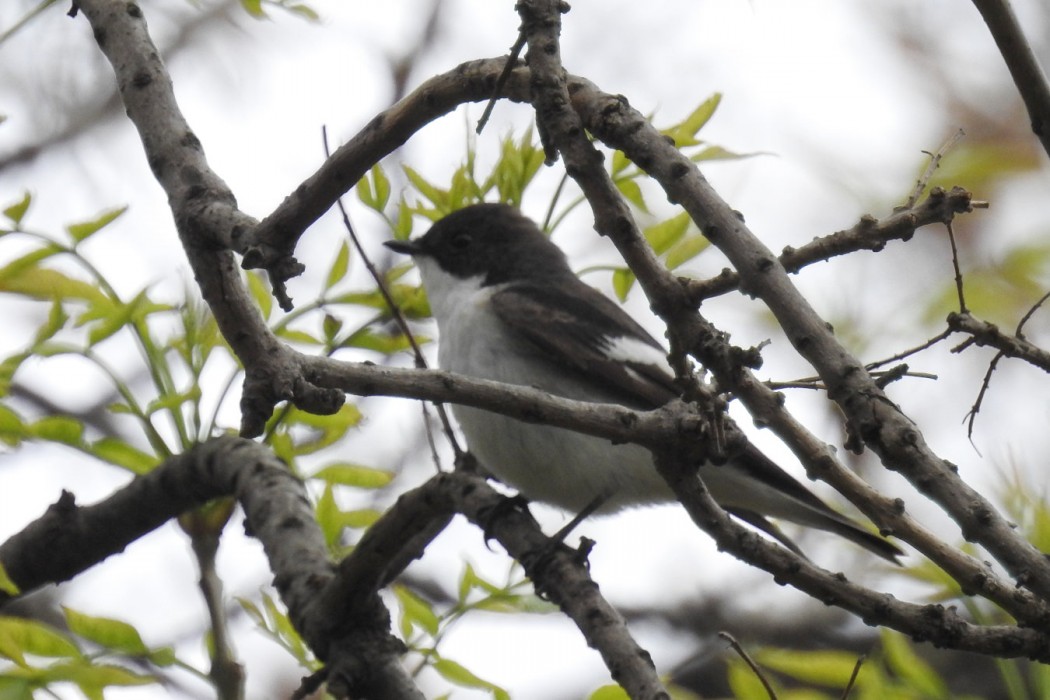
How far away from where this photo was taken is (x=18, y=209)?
294 cm

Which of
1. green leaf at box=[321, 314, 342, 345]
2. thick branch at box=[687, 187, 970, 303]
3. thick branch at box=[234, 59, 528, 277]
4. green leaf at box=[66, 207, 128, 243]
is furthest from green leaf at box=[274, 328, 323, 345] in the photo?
thick branch at box=[687, 187, 970, 303]

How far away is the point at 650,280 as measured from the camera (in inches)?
74.7

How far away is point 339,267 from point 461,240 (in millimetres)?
2059

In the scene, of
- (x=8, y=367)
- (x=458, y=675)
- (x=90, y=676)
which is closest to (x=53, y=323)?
(x=8, y=367)

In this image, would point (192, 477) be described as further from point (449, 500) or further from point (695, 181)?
point (695, 181)

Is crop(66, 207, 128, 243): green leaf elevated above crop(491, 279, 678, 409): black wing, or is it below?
below

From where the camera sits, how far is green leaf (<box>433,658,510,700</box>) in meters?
2.66

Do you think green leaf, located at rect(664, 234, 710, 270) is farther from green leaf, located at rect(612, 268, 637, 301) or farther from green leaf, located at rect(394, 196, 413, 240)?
green leaf, located at rect(394, 196, 413, 240)

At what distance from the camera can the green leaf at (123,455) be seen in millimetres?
3145

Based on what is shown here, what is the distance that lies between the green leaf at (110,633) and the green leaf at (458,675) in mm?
678

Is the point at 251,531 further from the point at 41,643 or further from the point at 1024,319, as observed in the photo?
the point at 1024,319

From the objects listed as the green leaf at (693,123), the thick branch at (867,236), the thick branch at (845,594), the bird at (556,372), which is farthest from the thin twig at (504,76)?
the bird at (556,372)

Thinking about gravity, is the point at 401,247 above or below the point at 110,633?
above

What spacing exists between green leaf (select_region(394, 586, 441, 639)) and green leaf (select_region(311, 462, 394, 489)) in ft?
1.40
